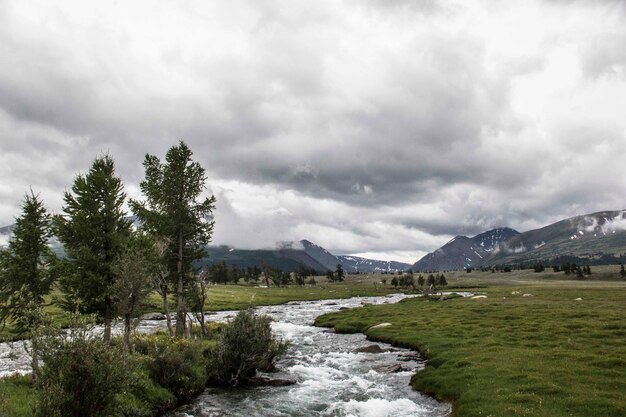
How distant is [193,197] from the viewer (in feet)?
153

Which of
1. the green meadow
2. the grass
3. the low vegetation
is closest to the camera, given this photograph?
the low vegetation

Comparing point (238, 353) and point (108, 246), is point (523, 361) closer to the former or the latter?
point (238, 353)

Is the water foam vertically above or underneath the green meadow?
underneath

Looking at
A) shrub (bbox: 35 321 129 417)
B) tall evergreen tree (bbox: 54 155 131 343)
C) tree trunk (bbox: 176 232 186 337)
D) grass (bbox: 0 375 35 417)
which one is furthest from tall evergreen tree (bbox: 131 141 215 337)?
shrub (bbox: 35 321 129 417)

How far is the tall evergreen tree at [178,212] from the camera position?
4406cm

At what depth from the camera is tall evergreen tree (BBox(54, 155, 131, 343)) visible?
32.9 m

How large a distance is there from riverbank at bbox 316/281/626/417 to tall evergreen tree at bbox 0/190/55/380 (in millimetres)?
27846

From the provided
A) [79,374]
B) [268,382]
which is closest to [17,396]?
[79,374]

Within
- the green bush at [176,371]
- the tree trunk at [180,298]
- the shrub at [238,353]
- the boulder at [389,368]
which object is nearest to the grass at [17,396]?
the green bush at [176,371]

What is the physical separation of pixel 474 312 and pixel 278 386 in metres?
46.3

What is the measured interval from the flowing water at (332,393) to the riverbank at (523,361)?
5.87ft

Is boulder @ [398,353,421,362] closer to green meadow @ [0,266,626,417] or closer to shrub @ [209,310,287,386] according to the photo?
green meadow @ [0,266,626,417]

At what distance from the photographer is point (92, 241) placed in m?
34.1

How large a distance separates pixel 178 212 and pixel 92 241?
1128 centimetres
